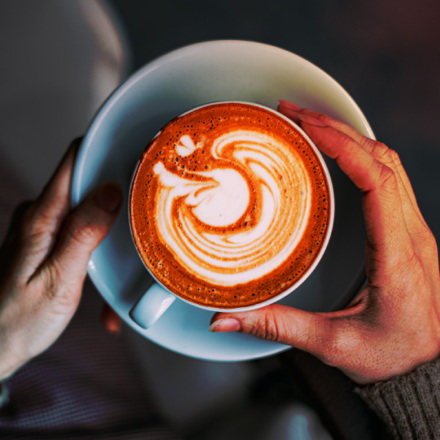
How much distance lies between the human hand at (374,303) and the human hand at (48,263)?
1.25ft

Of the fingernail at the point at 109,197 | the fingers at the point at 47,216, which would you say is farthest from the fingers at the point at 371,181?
the fingers at the point at 47,216

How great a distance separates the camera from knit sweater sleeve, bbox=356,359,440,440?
0.96 meters

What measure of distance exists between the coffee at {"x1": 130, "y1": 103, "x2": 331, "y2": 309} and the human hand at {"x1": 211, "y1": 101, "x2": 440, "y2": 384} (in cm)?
8

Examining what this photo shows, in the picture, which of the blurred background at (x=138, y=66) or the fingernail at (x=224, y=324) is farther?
the blurred background at (x=138, y=66)

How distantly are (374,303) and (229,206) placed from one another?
1.37 feet

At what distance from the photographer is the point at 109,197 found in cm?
98

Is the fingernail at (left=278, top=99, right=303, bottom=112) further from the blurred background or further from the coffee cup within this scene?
the blurred background

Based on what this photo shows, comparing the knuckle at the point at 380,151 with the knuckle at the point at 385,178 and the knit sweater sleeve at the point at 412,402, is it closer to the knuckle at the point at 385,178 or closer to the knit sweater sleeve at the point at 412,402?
the knuckle at the point at 385,178

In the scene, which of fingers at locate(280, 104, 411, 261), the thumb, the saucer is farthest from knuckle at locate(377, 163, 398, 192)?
the thumb

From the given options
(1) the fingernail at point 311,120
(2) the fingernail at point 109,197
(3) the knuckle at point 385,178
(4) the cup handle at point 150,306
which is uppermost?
(1) the fingernail at point 311,120

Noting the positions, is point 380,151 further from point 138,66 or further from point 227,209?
point 138,66

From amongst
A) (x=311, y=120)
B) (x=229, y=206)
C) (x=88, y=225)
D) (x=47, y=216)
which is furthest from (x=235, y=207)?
(x=47, y=216)

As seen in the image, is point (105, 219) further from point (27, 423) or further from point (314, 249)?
point (27, 423)

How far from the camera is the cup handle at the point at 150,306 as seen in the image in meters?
0.84
